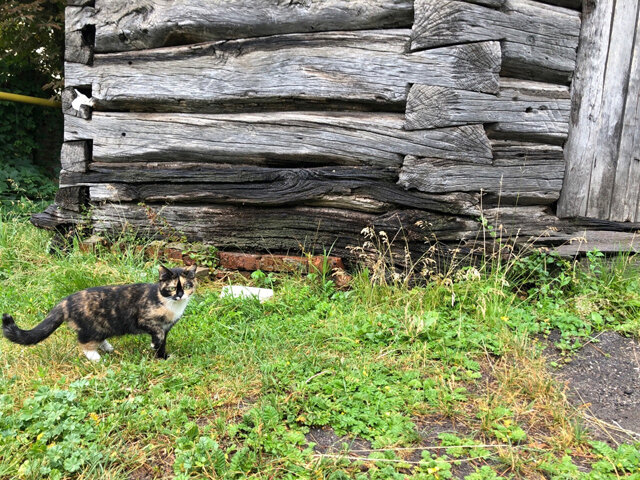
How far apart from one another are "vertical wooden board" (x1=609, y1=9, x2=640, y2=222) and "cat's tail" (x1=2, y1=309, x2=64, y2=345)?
430cm

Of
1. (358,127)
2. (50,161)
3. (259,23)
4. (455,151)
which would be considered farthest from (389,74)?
(50,161)

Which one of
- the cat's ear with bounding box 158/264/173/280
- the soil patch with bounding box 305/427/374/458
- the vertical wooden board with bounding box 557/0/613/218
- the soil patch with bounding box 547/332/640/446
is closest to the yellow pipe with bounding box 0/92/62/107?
the cat's ear with bounding box 158/264/173/280

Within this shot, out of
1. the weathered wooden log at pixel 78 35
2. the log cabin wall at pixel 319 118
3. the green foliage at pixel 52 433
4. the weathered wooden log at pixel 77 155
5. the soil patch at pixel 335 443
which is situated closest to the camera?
the green foliage at pixel 52 433

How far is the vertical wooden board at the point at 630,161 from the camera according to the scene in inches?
175

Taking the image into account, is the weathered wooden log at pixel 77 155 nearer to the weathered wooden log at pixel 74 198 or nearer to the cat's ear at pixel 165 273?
the weathered wooden log at pixel 74 198

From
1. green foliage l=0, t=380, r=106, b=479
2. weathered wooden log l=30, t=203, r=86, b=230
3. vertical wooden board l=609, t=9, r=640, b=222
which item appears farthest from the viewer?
weathered wooden log l=30, t=203, r=86, b=230

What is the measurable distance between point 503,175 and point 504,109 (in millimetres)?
508

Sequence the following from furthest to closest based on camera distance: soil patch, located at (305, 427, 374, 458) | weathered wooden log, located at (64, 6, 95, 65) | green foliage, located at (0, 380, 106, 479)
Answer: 1. weathered wooden log, located at (64, 6, 95, 65)
2. soil patch, located at (305, 427, 374, 458)
3. green foliage, located at (0, 380, 106, 479)

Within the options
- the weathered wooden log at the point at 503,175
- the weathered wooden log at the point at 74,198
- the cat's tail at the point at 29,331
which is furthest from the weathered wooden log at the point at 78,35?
the weathered wooden log at the point at 503,175

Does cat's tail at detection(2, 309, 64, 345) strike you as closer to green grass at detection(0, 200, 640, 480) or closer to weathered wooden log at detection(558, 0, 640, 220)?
green grass at detection(0, 200, 640, 480)

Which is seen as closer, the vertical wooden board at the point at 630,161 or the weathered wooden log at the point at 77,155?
the vertical wooden board at the point at 630,161

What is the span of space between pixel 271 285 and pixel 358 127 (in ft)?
4.94

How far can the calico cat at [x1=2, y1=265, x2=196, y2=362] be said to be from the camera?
317cm

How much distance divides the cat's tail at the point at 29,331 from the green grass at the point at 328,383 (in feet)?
0.71
